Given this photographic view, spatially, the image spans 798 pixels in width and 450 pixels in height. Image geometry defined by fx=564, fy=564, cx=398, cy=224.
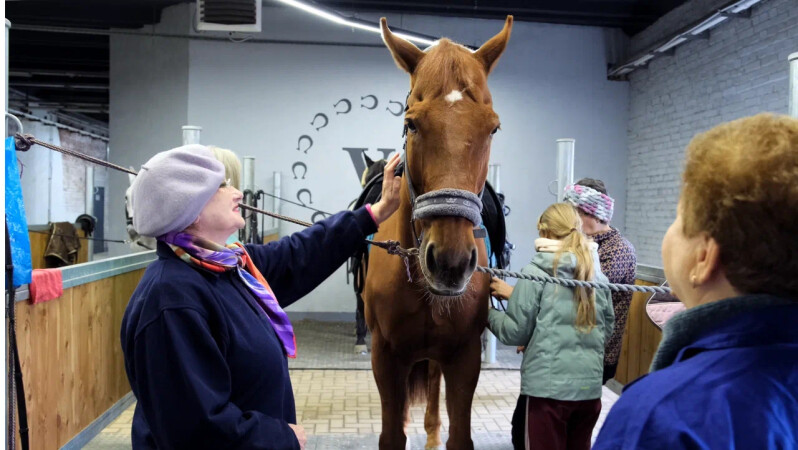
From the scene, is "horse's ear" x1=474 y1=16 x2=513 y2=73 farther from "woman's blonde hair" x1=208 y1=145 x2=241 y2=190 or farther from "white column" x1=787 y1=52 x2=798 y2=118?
"woman's blonde hair" x1=208 y1=145 x2=241 y2=190

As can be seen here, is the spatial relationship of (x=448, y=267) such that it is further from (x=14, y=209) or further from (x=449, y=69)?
(x=14, y=209)

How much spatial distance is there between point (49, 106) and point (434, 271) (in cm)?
1520

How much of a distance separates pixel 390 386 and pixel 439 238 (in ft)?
3.10

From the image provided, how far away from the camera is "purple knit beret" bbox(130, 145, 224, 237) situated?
3.86ft

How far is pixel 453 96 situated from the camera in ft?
5.83

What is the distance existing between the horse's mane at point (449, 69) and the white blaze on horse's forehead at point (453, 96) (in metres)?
0.02

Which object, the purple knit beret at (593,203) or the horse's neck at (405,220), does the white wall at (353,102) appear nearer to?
the purple knit beret at (593,203)

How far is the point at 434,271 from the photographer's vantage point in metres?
1.66

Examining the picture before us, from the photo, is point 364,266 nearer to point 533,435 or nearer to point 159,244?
point 533,435

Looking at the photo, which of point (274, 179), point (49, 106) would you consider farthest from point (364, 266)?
point (49, 106)

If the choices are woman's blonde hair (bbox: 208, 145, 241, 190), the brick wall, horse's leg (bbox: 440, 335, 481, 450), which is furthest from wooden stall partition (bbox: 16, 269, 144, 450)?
the brick wall

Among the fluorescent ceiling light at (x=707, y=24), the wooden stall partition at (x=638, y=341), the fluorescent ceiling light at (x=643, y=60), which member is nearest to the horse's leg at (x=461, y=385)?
the wooden stall partition at (x=638, y=341)

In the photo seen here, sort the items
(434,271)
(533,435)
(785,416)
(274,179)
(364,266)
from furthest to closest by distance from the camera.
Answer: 1. (274,179)
2. (364,266)
3. (533,435)
4. (434,271)
5. (785,416)

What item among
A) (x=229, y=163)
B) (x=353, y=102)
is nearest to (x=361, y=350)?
(x=229, y=163)
